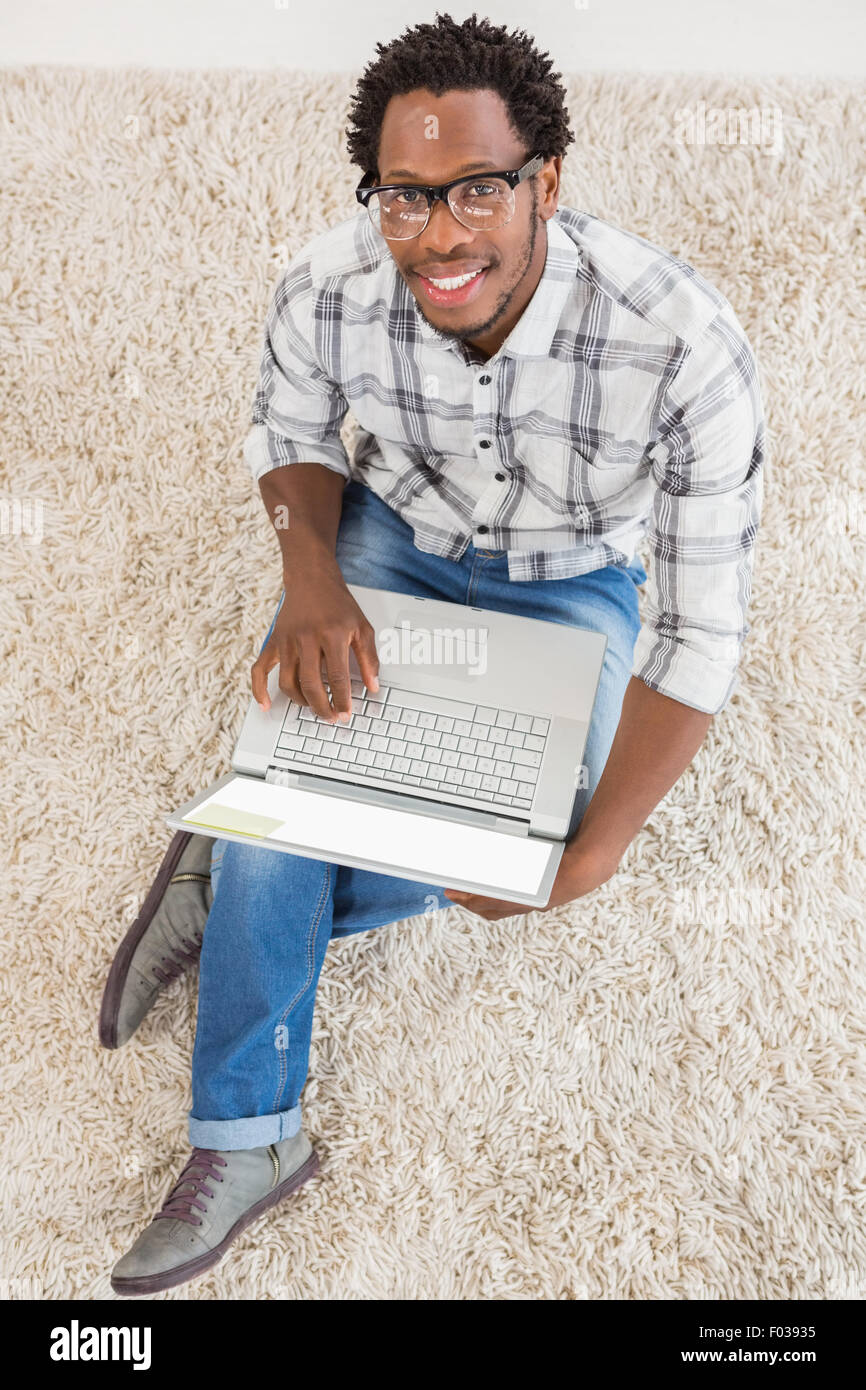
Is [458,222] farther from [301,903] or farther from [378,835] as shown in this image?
[301,903]

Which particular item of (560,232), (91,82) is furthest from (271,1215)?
(91,82)

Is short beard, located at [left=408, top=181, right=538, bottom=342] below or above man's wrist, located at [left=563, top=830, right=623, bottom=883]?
above

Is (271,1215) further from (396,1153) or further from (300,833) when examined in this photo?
(300,833)

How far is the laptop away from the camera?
2.89 feet

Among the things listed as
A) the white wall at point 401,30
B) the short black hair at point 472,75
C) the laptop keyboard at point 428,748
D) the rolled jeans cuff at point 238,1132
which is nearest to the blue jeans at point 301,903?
the rolled jeans cuff at point 238,1132

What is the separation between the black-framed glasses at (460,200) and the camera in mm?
735

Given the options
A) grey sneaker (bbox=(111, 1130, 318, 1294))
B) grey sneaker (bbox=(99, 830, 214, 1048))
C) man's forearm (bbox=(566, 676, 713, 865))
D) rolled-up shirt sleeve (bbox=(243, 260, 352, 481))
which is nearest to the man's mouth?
rolled-up shirt sleeve (bbox=(243, 260, 352, 481))

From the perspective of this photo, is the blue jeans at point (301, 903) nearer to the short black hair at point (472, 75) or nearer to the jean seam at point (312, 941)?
the jean seam at point (312, 941)

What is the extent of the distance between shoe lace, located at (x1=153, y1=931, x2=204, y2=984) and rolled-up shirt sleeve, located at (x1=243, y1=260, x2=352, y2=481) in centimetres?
58

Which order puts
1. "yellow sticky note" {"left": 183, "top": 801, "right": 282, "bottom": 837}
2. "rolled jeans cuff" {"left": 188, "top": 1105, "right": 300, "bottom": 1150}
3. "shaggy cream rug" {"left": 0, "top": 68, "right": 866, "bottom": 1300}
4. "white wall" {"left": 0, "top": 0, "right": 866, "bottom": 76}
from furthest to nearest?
"white wall" {"left": 0, "top": 0, "right": 866, "bottom": 76} → "shaggy cream rug" {"left": 0, "top": 68, "right": 866, "bottom": 1300} → "rolled jeans cuff" {"left": 188, "top": 1105, "right": 300, "bottom": 1150} → "yellow sticky note" {"left": 183, "top": 801, "right": 282, "bottom": 837}

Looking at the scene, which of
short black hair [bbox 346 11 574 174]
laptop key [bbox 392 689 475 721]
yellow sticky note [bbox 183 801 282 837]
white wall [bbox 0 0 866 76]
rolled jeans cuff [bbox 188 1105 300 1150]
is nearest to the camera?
short black hair [bbox 346 11 574 174]

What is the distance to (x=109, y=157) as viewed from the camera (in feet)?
4.46

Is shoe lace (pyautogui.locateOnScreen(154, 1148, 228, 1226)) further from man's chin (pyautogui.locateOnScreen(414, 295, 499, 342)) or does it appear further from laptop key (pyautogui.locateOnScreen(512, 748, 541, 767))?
man's chin (pyautogui.locateOnScreen(414, 295, 499, 342))

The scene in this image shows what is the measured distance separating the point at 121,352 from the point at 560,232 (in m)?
0.77
